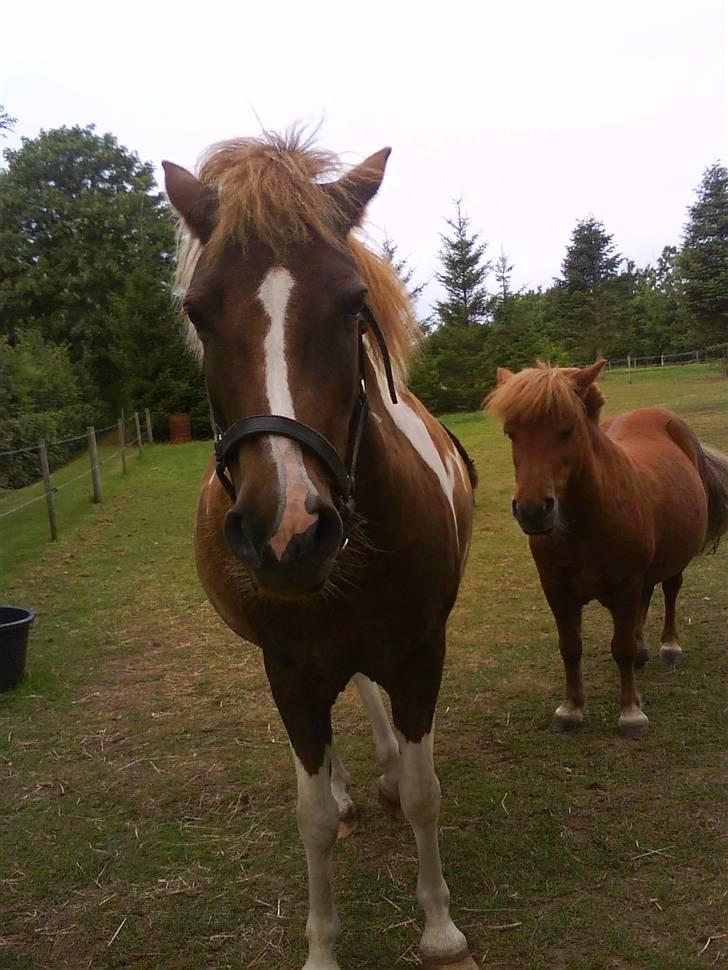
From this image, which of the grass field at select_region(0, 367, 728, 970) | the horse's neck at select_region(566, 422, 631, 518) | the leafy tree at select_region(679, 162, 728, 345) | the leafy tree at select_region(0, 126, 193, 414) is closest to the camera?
the grass field at select_region(0, 367, 728, 970)

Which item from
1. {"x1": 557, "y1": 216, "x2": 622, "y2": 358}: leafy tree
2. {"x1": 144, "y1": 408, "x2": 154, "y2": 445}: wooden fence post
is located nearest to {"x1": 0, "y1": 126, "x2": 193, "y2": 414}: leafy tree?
{"x1": 144, "y1": 408, "x2": 154, "y2": 445}: wooden fence post

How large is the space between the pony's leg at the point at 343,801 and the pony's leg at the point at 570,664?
1.15 meters

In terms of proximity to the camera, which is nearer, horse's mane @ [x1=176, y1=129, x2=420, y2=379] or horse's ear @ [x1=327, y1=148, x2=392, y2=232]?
horse's mane @ [x1=176, y1=129, x2=420, y2=379]

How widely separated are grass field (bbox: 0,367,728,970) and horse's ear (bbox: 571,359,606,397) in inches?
65.9

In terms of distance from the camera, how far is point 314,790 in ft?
7.04

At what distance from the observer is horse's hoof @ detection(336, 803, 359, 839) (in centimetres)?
285

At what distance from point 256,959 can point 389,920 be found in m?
0.45

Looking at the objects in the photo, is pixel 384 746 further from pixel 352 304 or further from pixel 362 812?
pixel 352 304

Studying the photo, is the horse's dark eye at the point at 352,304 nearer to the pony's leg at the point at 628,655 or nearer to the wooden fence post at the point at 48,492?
the pony's leg at the point at 628,655

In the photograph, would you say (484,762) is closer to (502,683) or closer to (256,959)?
(502,683)

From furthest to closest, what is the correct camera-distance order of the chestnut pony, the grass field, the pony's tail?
the pony's tail
the chestnut pony
the grass field

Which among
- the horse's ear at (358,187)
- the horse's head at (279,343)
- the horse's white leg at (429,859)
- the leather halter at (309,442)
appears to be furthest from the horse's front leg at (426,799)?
the horse's ear at (358,187)

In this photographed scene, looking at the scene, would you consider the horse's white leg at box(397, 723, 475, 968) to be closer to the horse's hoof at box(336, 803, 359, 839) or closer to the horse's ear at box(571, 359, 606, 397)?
the horse's hoof at box(336, 803, 359, 839)

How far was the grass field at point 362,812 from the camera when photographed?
2291 millimetres
